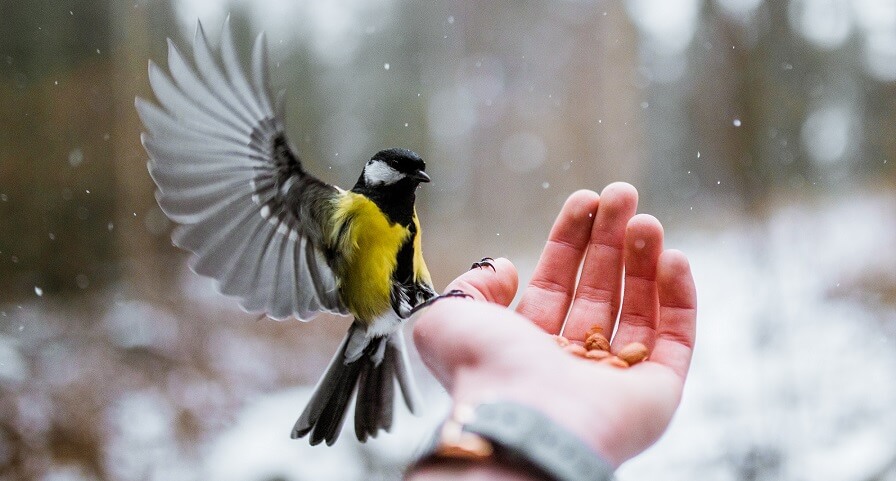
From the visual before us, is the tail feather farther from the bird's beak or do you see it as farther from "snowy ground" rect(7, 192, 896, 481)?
"snowy ground" rect(7, 192, 896, 481)

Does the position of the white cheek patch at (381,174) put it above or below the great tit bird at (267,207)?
above

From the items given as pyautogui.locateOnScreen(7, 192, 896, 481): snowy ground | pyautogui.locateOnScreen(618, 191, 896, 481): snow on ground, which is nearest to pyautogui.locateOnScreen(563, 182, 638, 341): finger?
pyautogui.locateOnScreen(7, 192, 896, 481): snowy ground

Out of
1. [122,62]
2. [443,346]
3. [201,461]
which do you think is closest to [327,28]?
[122,62]

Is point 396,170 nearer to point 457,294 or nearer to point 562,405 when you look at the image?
point 457,294

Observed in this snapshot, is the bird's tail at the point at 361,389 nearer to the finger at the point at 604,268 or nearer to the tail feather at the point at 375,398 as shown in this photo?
the tail feather at the point at 375,398

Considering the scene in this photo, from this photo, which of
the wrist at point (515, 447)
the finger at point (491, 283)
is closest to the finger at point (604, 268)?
the finger at point (491, 283)

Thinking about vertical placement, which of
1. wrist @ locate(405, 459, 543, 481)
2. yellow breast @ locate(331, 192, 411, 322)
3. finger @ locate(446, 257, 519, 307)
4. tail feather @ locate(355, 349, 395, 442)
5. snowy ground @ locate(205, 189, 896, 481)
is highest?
snowy ground @ locate(205, 189, 896, 481)

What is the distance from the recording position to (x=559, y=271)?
1.17 metres

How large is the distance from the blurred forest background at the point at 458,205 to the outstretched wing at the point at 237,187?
1.06 m

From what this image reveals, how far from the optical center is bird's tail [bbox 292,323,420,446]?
1309 millimetres

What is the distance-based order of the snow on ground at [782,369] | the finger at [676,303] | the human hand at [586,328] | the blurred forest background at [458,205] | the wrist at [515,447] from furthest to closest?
the blurred forest background at [458,205] < the snow on ground at [782,369] < the finger at [676,303] < the human hand at [586,328] < the wrist at [515,447]

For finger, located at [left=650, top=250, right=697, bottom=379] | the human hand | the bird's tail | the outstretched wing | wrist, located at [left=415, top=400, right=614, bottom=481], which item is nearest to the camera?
wrist, located at [left=415, top=400, right=614, bottom=481]

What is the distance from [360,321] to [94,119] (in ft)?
7.52

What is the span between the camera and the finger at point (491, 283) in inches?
42.9
